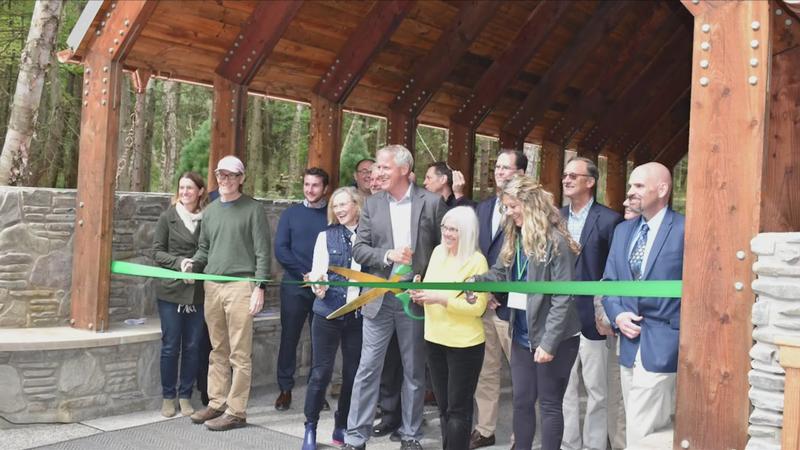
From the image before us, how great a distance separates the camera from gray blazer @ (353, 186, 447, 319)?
4.92 m

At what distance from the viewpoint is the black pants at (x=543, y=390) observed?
13.5 feet

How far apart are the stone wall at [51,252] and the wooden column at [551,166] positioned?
6280mm

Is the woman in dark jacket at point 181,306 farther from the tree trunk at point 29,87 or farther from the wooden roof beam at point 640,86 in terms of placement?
the wooden roof beam at point 640,86

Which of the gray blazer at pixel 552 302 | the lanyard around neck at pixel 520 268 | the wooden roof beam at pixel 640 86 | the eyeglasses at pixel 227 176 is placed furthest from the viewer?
the wooden roof beam at pixel 640 86

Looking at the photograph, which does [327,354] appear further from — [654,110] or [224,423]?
[654,110]

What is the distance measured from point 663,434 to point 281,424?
9.58 ft

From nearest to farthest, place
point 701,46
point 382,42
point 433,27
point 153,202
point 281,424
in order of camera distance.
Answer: point 701,46
point 281,424
point 153,202
point 382,42
point 433,27

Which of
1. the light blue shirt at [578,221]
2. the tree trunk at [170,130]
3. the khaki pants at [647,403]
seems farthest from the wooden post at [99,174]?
the tree trunk at [170,130]

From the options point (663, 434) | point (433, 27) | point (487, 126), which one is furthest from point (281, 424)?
point (487, 126)

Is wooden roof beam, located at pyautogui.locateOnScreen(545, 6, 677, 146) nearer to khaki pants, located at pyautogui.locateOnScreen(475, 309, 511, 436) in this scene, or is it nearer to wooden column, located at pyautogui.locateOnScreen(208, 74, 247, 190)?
wooden column, located at pyautogui.locateOnScreen(208, 74, 247, 190)

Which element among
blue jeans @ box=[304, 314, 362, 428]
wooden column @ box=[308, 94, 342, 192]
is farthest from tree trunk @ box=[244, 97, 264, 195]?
blue jeans @ box=[304, 314, 362, 428]

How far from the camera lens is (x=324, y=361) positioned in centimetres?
508

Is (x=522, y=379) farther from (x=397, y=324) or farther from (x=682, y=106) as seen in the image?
(x=682, y=106)

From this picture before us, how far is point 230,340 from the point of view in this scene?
18.7 ft
